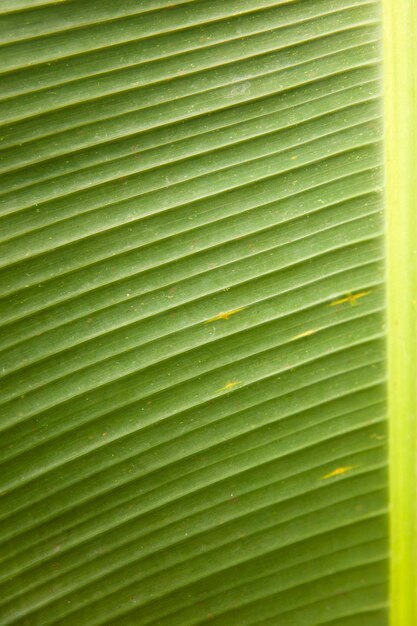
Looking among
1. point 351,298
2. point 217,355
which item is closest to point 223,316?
point 217,355

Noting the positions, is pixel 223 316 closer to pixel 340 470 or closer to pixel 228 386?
pixel 228 386

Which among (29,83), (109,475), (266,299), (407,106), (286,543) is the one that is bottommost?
(286,543)

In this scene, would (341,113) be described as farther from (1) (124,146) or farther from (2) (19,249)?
(2) (19,249)

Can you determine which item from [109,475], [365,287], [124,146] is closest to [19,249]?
[124,146]

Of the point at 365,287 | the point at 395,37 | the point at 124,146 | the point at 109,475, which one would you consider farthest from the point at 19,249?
the point at 395,37

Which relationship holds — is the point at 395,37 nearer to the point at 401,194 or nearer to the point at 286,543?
the point at 401,194

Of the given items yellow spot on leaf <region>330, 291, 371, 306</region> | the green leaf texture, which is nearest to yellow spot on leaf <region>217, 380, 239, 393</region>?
the green leaf texture

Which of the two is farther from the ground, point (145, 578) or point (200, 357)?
point (200, 357)

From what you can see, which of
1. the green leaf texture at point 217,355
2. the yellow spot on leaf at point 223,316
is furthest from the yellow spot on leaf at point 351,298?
the yellow spot on leaf at point 223,316

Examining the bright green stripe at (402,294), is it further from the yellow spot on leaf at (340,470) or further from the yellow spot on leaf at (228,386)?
the yellow spot on leaf at (228,386)
